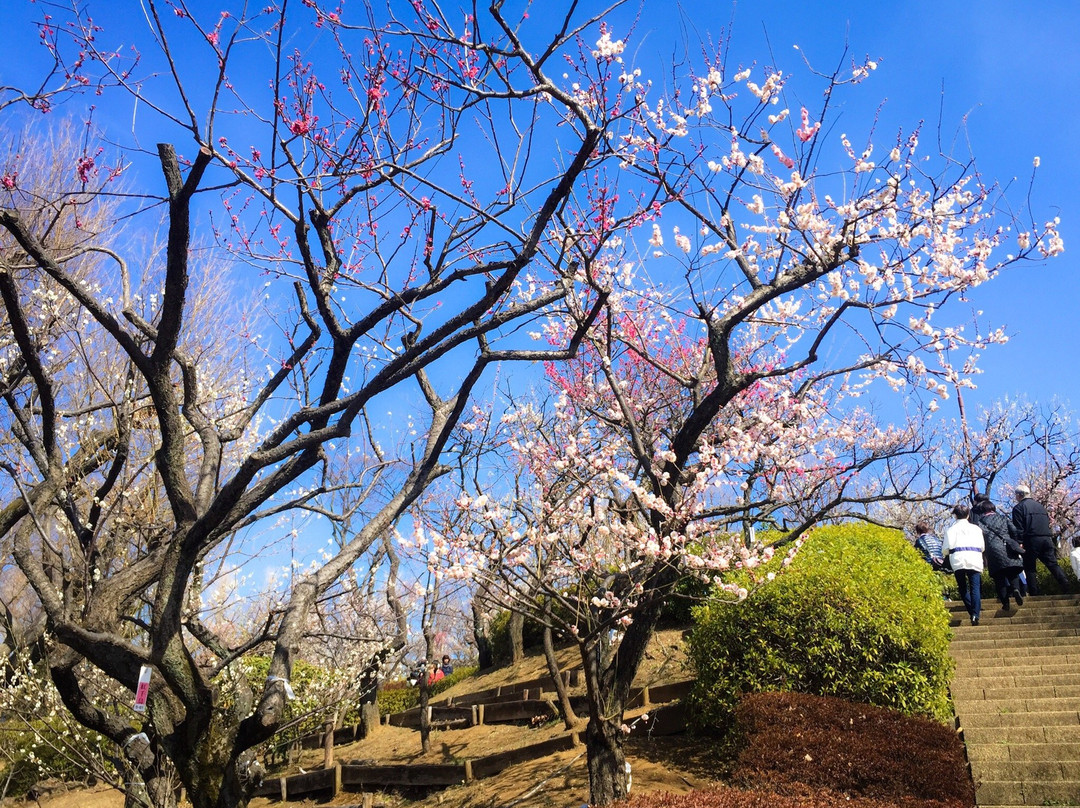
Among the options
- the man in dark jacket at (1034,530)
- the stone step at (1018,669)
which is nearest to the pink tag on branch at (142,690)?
the stone step at (1018,669)

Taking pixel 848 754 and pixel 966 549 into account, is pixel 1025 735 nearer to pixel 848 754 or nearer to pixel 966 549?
pixel 848 754

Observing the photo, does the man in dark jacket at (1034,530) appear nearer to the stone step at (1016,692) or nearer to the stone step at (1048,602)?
the stone step at (1048,602)

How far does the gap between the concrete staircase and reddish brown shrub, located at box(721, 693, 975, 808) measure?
0.55m

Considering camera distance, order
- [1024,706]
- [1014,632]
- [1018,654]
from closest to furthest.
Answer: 1. [1024,706]
2. [1018,654]
3. [1014,632]

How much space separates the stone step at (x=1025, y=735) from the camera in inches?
260

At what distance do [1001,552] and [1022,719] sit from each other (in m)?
4.80

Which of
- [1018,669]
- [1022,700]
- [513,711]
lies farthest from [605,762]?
[1018,669]

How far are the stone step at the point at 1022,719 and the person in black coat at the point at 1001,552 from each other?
454cm

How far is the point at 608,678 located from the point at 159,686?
329cm

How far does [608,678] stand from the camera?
6.22m

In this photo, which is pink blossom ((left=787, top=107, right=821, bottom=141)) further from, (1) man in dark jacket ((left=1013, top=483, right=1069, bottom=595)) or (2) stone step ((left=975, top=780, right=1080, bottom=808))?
(1) man in dark jacket ((left=1013, top=483, right=1069, bottom=595))

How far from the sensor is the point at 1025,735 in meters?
6.74

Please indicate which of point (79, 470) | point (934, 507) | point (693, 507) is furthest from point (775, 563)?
point (934, 507)

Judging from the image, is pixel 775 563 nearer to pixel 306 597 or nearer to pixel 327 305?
pixel 306 597
